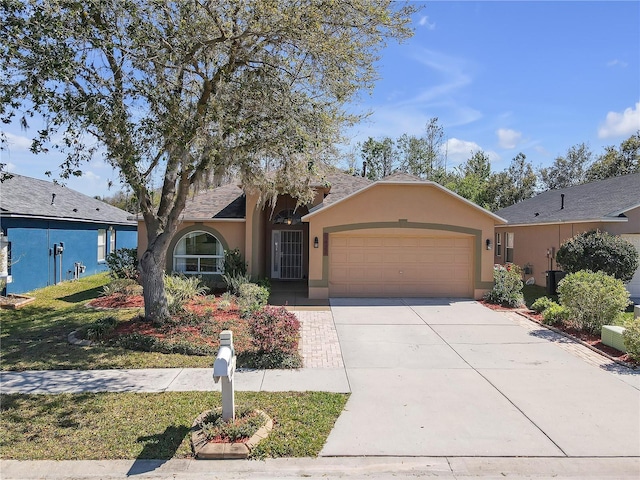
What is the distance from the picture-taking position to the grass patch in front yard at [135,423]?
15.0 feet

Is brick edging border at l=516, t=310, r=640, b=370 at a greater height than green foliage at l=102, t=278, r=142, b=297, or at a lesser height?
lesser

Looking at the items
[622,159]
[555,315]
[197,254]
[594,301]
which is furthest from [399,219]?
[622,159]

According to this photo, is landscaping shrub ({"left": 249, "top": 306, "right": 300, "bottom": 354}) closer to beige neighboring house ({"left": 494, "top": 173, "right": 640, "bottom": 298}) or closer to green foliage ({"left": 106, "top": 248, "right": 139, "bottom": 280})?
green foliage ({"left": 106, "top": 248, "right": 139, "bottom": 280})

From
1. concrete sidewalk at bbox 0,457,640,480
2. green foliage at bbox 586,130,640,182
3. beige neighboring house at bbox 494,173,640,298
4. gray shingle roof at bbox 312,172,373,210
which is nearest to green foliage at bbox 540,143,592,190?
green foliage at bbox 586,130,640,182

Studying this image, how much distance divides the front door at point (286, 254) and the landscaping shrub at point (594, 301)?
11201 millimetres

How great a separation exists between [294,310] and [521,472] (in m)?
8.48

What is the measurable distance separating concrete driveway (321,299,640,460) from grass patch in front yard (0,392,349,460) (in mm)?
401

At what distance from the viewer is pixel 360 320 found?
1108 centimetres

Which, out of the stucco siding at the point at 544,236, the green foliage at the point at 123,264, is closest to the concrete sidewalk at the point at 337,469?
the green foliage at the point at 123,264

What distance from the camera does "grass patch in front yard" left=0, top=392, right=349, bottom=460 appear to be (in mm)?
4578

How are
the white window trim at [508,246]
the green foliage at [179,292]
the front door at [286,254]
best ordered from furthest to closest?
the white window trim at [508,246] → the front door at [286,254] → the green foliage at [179,292]

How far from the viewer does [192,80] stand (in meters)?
9.55

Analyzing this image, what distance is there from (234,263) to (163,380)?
8325mm

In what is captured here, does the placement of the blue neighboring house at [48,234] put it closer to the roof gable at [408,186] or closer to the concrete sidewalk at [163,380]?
the concrete sidewalk at [163,380]
